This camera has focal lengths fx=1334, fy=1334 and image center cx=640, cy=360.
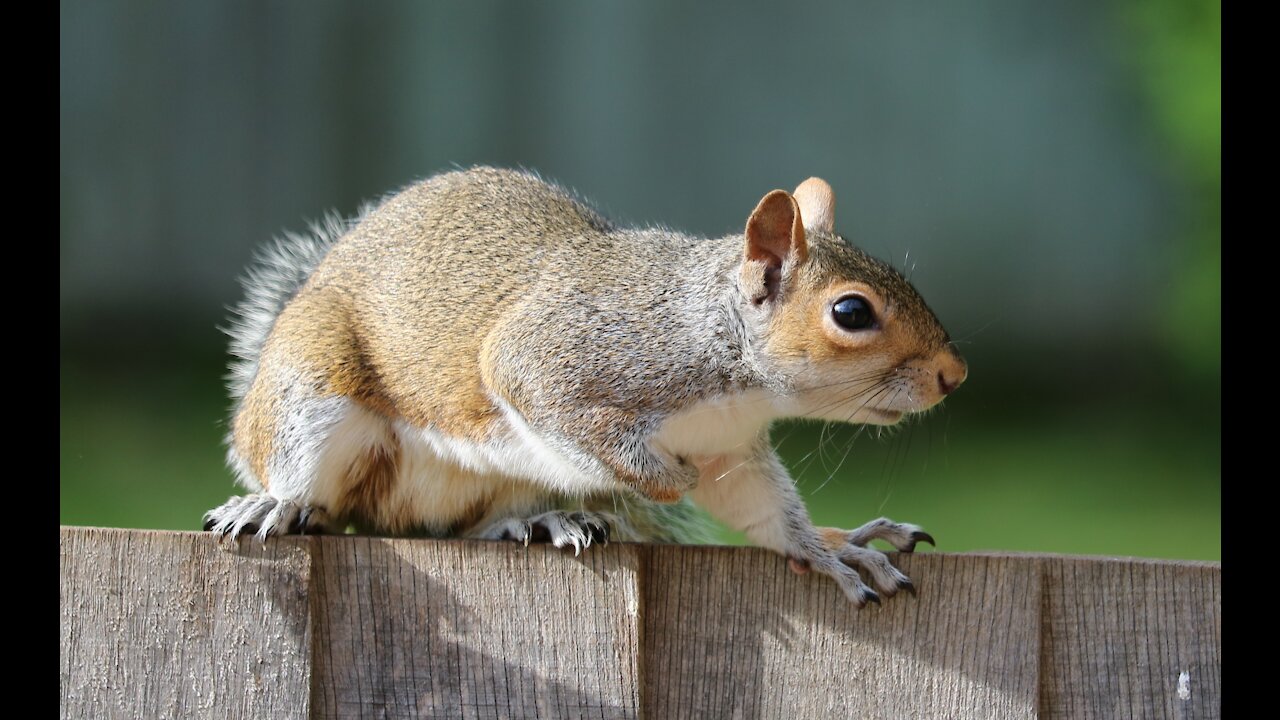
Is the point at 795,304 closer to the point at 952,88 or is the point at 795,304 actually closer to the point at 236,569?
the point at 236,569

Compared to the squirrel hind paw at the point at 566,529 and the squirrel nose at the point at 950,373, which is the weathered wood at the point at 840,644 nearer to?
the squirrel hind paw at the point at 566,529

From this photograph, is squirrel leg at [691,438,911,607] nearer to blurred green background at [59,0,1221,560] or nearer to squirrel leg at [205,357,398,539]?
squirrel leg at [205,357,398,539]

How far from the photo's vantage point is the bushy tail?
121 inches

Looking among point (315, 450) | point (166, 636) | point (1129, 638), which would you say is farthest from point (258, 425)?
point (1129, 638)

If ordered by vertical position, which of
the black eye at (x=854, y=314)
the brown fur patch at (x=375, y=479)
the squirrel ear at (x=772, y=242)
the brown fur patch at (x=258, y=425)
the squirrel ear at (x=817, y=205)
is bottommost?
the brown fur patch at (x=375, y=479)

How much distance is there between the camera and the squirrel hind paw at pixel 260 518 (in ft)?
7.32

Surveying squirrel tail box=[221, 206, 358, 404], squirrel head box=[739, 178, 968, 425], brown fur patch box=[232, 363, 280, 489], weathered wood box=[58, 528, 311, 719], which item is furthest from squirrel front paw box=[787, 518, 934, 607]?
squirrel tail box=[221, 206, 358, 404]

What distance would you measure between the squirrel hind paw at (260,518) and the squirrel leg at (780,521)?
2.49 ft

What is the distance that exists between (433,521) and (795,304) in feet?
3.04

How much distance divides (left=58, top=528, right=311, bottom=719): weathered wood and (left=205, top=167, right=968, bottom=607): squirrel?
0.13m

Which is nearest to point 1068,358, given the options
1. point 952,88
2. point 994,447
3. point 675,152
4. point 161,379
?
point 994,447

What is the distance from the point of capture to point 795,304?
7.60ft

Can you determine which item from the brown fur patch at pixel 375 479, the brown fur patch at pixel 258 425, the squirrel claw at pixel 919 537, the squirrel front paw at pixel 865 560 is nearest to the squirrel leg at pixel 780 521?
Result: the squirrel front paw at pixel 865 560

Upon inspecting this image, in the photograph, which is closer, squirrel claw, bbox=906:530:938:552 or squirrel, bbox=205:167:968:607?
squirrel, bbox=205:167:968:607
